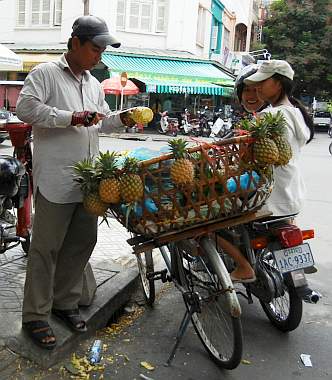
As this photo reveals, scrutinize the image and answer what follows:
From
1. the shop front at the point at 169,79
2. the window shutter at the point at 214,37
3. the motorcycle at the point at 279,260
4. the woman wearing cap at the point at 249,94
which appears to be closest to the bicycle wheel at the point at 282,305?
the motorcycle at the point at 279,260

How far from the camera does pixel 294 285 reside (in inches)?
125

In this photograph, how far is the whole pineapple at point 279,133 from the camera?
8.97ft

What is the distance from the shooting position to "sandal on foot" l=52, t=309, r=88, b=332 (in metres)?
3.16

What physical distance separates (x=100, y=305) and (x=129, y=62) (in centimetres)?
2064

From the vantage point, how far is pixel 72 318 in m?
3.19

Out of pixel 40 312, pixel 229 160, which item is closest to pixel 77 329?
pixel 40 312

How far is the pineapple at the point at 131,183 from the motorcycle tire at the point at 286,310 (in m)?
1.35

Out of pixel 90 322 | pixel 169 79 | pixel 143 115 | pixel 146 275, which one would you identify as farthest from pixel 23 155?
pixel 169 79

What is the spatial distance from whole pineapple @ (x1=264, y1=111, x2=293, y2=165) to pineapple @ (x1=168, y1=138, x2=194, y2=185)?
20.0 inches

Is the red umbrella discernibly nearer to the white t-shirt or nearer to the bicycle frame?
the bicycle frame

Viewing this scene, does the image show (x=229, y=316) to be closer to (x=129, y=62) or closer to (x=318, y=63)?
(x=129, y=62)

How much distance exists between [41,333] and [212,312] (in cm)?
102

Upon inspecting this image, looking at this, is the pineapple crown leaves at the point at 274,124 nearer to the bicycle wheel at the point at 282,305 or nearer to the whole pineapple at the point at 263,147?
the whole pineapple at the point at 263,147

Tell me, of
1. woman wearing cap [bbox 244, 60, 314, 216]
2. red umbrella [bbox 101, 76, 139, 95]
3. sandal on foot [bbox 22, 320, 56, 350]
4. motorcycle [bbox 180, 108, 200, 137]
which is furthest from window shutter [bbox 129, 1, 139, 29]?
sandal on foot [bbox 22, 320, 56, 350]
